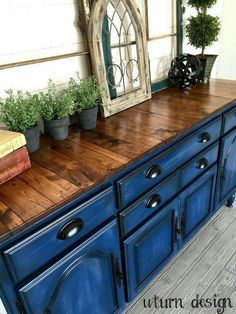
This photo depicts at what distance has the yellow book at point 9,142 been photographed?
855mm

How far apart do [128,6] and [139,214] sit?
1.04 meters

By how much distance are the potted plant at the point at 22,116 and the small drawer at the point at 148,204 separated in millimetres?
470

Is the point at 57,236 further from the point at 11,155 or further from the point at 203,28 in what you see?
the point at 203,28

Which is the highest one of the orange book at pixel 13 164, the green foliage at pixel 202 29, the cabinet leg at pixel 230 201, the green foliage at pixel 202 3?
the green foliage at pixel 202 3

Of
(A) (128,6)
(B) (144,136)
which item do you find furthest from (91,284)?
(A) (128,6)

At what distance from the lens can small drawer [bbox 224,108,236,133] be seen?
4.92 feet

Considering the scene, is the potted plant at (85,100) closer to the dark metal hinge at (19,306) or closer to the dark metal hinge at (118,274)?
the dark metal hinge at (118,274)

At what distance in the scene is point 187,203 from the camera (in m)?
1.42

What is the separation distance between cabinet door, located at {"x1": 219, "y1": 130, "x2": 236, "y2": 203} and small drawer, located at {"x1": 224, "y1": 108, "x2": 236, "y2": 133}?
0.05 m

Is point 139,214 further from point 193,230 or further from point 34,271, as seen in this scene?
point 193,230

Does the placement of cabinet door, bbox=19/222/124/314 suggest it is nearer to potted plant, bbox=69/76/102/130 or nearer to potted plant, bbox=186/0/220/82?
potted plant, bbox=69/76/102/130

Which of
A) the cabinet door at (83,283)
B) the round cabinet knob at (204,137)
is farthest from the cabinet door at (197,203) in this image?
the cabinet door at (83,283)

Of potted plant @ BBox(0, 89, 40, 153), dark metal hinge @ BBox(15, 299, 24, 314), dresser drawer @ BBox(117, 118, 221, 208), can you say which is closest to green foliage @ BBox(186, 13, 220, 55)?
dresser drawer @ BBox(117, 118, 221, 208)

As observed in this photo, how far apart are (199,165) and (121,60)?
0.71 meters
